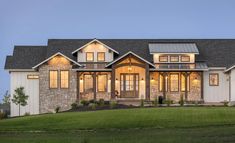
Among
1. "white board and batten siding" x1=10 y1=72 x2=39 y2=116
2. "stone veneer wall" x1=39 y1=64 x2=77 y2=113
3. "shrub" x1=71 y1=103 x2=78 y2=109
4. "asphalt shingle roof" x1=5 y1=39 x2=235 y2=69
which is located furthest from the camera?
"asphalt shingle roof" x1=5 y1=39 x2=235 y2=69

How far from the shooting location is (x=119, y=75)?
5909cm

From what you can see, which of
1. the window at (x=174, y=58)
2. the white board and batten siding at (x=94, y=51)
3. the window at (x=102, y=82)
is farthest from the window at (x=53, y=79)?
the window at (x=174, y=58)

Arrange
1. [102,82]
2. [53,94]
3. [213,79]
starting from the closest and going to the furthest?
1. [53,94]
2. [102,82]
3. [213,79]

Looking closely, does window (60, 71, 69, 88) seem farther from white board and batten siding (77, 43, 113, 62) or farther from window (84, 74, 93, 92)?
white board and batten siding (77, 43, 113, 62)

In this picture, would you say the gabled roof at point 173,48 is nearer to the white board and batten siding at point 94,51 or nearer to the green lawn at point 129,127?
the white board and batten siding at point 94,51

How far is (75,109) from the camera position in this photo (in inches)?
2008

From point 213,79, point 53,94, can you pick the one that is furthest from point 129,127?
point 213,79

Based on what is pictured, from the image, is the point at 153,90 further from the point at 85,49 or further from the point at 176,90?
the point at 85,49

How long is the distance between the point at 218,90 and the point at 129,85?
8888 mm

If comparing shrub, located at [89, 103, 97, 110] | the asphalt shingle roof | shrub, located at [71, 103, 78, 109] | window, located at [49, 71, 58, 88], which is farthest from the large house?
shrub, located at [89, 103, 97, 110]

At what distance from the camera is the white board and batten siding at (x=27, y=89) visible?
59844 mm

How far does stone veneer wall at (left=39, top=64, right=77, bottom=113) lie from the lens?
5756 centimetres

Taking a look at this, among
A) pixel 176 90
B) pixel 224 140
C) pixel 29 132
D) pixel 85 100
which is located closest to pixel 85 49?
pixel 85 100

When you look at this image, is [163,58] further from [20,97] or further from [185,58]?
[20,97]
